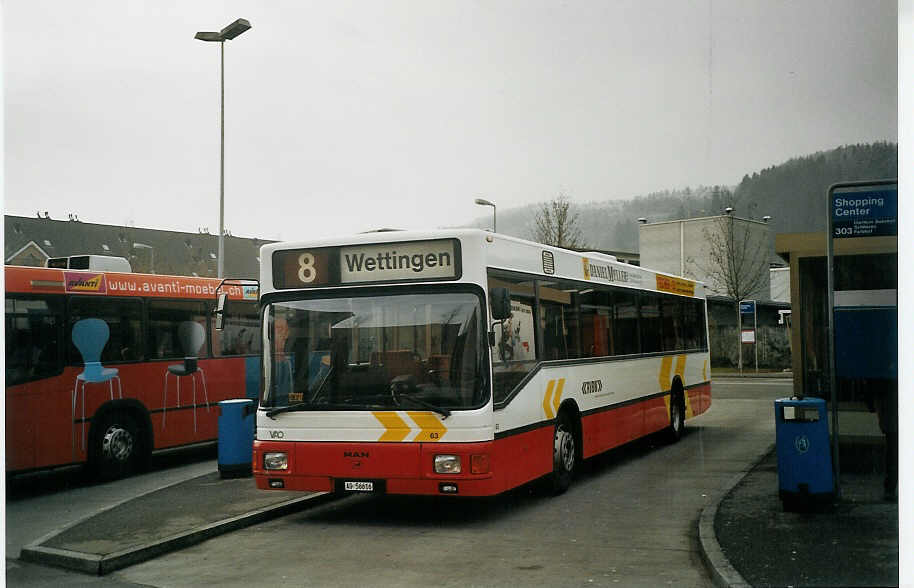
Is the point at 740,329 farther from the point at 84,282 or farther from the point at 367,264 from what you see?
the point at 84,282

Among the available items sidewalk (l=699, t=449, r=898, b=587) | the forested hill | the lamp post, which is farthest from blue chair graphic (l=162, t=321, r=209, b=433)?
sidewalk (l=699, t=449, r=898, b=587)

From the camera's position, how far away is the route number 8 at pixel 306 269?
348 inches

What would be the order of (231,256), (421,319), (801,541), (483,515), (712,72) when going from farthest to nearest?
(231,256), (483,515), (421,319), (712,72), (801,541)

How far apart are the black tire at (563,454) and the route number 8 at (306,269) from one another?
2.62m

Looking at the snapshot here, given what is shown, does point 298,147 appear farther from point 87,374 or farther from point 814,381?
point 814,381

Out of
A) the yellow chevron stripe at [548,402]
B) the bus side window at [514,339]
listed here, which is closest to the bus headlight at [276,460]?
the bus side window at [514,339]

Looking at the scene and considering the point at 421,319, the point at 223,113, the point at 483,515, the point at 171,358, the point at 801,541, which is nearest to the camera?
the point at 801,541

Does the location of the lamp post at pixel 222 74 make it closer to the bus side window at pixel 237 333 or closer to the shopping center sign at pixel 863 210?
the bus side window at pixel 237 333

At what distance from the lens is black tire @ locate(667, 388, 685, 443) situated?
1106 centimetres

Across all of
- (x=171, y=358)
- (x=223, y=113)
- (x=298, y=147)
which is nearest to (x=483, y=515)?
(x=298, y=147)

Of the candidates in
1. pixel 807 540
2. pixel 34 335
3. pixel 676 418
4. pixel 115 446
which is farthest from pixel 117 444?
pixel 807 540

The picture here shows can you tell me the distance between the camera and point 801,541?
23.5 feet

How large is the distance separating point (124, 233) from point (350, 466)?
4231mm

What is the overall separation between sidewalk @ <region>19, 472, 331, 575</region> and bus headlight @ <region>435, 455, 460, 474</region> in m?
1.88
